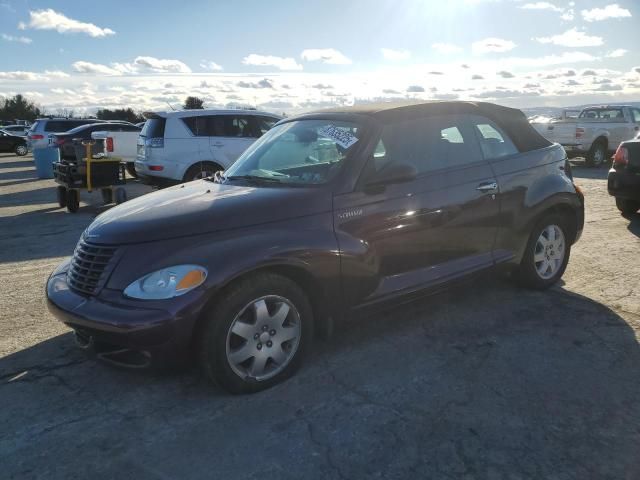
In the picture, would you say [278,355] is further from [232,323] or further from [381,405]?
[381,405]

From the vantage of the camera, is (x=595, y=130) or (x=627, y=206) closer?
(x=627, y=206)

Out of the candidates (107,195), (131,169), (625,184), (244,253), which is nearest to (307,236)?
(244,253)

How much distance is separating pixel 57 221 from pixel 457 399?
841cm

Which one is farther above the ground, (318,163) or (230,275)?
(318,163)

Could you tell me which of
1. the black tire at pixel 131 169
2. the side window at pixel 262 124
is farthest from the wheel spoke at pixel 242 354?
the black tire at pixel 131 169

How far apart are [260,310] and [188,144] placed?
25.9 ft

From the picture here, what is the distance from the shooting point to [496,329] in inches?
164

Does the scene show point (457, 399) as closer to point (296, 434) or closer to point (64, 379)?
point (296, 434)

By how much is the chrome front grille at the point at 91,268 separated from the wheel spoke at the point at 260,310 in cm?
87

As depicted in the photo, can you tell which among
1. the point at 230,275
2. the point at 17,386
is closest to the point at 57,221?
the point at 17,386

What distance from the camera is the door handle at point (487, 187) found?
14.0 feet

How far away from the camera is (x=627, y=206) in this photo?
27.6ft

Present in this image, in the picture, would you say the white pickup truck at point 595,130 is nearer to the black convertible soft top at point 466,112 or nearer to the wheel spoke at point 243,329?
the black convertible soft top at point 466,112

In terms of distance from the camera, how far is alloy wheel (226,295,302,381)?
10.3 ft
